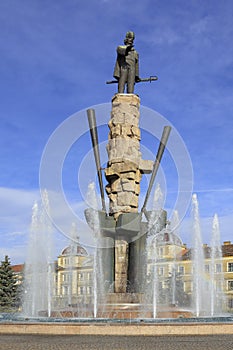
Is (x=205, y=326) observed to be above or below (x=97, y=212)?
below

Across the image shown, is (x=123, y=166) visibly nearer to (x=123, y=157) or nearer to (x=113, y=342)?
(x=123, y=157)

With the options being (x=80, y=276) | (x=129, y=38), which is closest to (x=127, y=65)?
(x=129, y=38)

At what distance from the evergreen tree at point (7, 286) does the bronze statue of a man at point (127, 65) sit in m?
25.0

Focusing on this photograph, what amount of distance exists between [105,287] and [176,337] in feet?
23.4

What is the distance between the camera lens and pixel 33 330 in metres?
10.8

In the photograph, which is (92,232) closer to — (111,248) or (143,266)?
(111,248)

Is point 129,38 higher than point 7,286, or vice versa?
point 129,38

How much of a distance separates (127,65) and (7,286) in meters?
26.1

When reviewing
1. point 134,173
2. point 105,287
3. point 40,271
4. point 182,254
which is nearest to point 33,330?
point 105,287

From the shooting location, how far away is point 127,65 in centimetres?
1952

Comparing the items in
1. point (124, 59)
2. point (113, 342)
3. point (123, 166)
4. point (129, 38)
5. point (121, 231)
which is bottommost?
point (113, 342)

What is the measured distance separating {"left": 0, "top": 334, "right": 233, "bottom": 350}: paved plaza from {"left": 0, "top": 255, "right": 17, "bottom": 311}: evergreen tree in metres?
30.2

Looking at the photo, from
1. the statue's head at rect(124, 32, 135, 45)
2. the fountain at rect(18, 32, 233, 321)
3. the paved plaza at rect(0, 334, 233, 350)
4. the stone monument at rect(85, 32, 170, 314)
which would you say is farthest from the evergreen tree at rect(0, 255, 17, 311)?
the paved plaza at rect(0, 334, 233, 350)

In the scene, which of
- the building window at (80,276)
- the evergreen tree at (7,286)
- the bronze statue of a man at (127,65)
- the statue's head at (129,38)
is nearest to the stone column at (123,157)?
the bronze statue of a man at (127,65)
